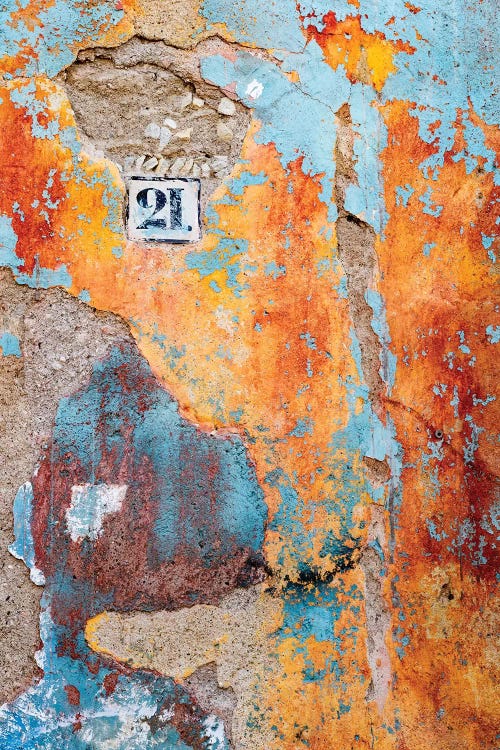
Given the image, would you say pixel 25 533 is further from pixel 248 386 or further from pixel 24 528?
pixel 248 386

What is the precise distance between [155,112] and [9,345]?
801 mm

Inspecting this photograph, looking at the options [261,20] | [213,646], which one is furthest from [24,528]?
[261,20]

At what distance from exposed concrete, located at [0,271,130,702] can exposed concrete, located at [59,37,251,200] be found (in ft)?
1.51

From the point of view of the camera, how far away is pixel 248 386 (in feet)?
6.39

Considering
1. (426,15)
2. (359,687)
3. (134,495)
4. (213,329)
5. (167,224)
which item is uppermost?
(426,15)

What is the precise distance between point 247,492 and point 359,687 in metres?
0.67

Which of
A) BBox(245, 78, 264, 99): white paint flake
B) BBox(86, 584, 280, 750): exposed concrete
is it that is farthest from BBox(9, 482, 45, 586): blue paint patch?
BBox(245, 78, 264, 99): white paint flake

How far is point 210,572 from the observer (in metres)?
1.92

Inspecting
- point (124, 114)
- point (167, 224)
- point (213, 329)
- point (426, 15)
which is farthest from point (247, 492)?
point (426, 15)

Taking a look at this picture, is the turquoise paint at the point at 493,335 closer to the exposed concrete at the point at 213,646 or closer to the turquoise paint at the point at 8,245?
the exposed concrete at the point at 213,646

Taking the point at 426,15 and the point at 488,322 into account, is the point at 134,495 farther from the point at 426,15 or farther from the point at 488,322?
the point at 426,15

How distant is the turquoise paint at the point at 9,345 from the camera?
191 centimetres

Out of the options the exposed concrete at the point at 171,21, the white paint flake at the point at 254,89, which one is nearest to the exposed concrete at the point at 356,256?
the white paint flake at the point at 254,89

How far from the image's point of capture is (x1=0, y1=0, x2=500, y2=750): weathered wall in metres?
1.90
